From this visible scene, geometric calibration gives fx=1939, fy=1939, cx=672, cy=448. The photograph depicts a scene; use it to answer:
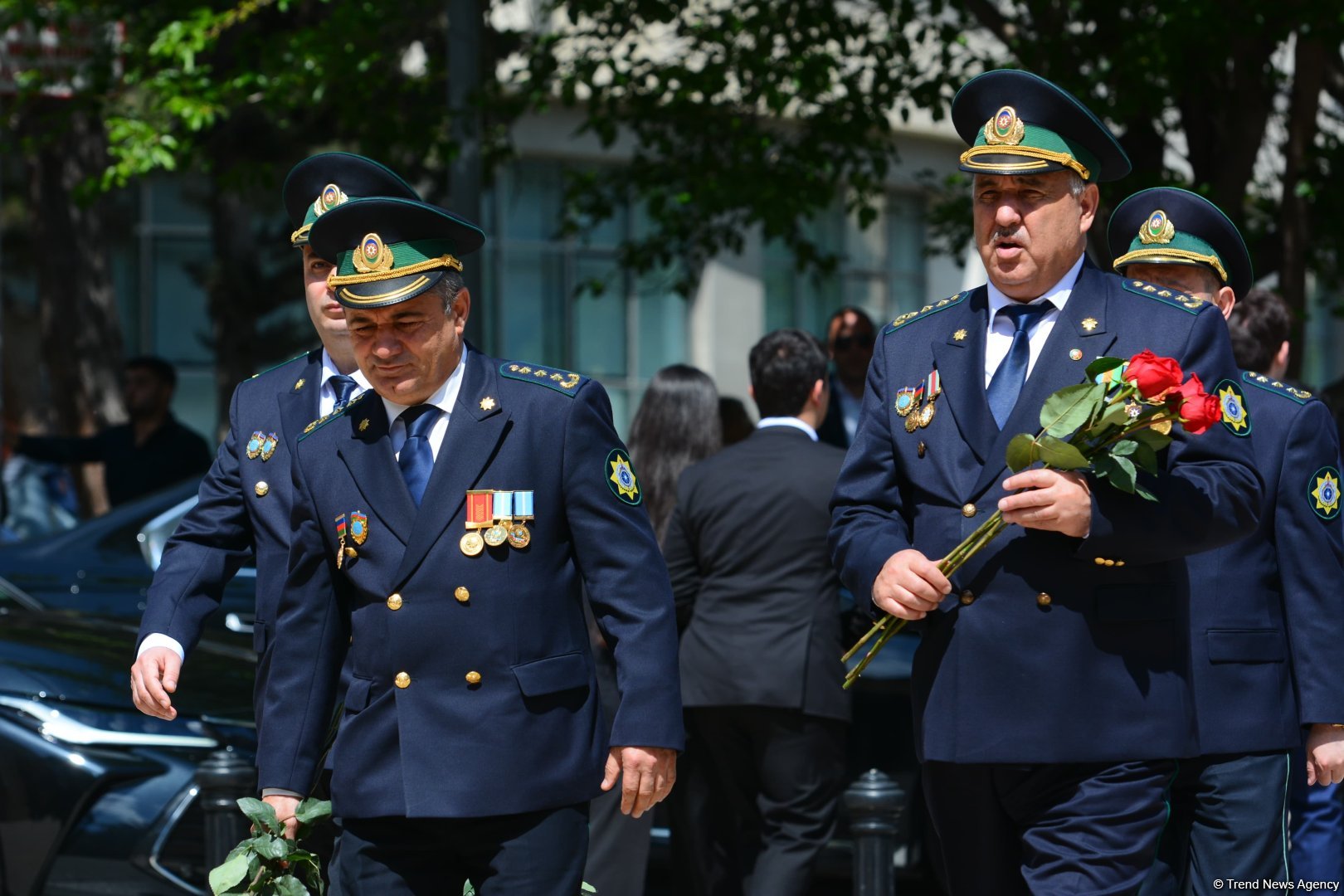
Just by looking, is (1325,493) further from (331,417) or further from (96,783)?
(96,783)

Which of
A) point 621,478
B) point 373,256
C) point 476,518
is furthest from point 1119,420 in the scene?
point 373,256

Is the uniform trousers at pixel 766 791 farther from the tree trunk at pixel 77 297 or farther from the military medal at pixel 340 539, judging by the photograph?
the tree trunk at pixel 77 297

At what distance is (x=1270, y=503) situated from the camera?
4.50 metres

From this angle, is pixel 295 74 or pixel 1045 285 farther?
pixel 295 74

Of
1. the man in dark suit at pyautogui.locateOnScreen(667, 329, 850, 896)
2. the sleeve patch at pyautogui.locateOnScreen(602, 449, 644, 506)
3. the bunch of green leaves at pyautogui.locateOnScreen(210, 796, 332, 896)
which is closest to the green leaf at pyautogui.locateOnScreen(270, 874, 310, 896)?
the bunch of green leaves at pyautogui.locateOnScreen(210, 796, 332, 896)

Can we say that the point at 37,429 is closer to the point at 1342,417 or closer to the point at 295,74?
the point at 295,74

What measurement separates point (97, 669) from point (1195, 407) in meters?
3.79

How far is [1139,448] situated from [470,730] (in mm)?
1323

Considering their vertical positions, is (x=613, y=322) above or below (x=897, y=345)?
below

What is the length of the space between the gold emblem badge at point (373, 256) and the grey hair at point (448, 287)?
0.10m

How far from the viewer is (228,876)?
368 centimetres

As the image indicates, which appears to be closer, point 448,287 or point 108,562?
point 448,287

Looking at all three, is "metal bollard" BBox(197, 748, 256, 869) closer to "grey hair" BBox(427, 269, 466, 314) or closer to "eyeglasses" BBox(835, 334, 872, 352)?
"grey hair" BBox(427, 269, 466, 314)

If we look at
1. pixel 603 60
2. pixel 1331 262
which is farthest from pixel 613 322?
pixel 603 60
